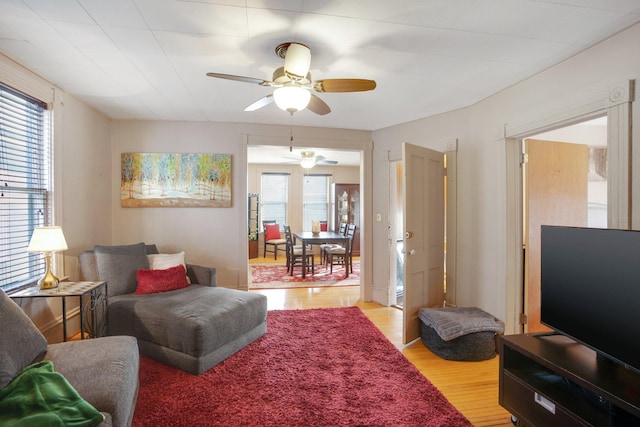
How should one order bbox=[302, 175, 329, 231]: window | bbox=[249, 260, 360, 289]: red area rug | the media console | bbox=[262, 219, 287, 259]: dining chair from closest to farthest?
the media console, bbox=[249, 260, 360, 289]: red area rug, bbox=[262, 219, 287, 259]: dining chair, bbox=[302, 175, 329, 231]: window

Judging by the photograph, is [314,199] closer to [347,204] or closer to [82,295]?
[347,204]

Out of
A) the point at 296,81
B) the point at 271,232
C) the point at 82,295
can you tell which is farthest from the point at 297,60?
the point at 271,232

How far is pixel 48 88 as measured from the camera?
A: 2797mm

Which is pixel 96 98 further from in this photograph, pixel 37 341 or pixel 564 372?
pixel 564 372

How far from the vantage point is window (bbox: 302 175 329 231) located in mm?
8555

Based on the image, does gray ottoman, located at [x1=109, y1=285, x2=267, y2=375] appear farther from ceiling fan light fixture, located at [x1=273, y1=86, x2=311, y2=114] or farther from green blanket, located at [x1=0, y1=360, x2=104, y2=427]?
ceiling fan light fixture, located at [x1=273, y1=86, x2=311, y2=114]

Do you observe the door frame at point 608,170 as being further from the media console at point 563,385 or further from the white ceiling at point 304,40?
the media console at point 563,385

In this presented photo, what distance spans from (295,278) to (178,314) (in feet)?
11.0

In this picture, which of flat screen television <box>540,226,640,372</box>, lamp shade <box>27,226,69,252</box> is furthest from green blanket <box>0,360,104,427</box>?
flat screen television <box>540,226,640,372</box>

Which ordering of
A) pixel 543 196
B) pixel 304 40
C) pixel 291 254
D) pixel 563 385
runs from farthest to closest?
pixel 291 254 < pixel 543 196 < pixel 304 40 < pixel 563 385

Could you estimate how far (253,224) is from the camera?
8102 mm

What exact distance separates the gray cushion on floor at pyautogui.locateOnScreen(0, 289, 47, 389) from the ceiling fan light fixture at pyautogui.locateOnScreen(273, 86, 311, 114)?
6.41ft

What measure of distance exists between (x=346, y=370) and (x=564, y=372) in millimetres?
1513

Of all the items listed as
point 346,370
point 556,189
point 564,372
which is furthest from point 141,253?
point 556,189
